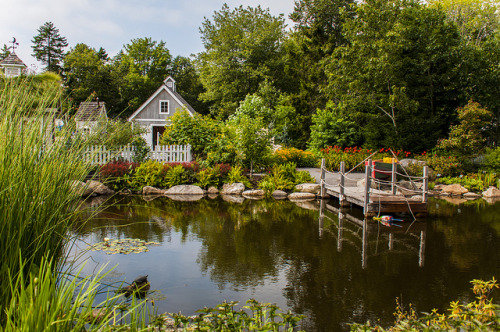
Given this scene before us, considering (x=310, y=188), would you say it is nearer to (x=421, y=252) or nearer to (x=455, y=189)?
(x=455, y=189)

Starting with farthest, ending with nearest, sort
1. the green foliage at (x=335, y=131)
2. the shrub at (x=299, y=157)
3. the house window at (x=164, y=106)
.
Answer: the house window at (x=164, y=106) < the green foliage at (x=335, y=131) < the shrub at (x=299, y=157)

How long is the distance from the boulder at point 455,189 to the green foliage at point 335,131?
781 centimetres

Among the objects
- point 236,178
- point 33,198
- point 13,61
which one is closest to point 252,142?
point 236,178

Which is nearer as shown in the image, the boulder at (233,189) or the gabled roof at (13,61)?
the boulder at (233,189)

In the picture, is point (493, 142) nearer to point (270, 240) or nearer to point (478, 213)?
point (478, 213)

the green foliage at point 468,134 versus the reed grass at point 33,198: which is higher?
the green foliage at point 468,134

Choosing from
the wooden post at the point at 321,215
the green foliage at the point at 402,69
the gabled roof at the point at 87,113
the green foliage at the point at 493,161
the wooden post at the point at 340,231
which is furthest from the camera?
the green foliage at the point at 402,69

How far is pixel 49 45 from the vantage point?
44938 mm

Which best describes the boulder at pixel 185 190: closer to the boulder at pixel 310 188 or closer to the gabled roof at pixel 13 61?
the boulder at pixel 310 188

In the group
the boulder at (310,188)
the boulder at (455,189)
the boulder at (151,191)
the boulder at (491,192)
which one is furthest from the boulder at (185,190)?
the boulder at (491,192)

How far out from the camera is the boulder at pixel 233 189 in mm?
14242

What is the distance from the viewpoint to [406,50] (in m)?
20.6

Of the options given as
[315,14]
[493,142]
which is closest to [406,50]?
[493,142]

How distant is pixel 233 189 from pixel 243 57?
1999 centimetres
